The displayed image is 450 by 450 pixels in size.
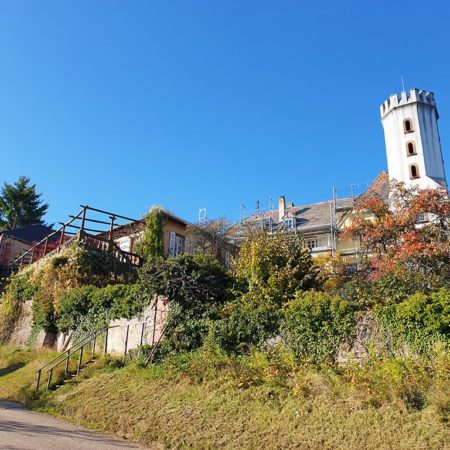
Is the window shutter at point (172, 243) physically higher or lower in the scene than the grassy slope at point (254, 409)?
higher

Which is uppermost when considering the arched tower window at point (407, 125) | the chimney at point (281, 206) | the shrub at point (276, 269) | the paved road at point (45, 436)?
the arched tower window at point (407, 125)

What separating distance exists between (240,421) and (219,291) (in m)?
7.32

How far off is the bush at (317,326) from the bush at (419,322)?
106 centimetres

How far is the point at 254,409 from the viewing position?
A: 989cm

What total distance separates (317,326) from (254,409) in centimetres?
368

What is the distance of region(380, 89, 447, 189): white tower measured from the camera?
34500 mm

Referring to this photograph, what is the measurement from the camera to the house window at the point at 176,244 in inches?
1082

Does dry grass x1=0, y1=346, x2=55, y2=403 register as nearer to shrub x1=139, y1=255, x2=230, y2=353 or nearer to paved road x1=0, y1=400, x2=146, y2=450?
paved road x1=0, y1=400, x2=146, y2=450

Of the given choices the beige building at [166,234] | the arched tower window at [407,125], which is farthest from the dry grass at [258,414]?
the arched tower window at [407,125]

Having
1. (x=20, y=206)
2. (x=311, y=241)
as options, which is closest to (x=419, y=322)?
(x=311, y=241)

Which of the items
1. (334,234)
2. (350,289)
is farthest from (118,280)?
(334,234)

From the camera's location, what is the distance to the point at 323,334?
12.5 metres

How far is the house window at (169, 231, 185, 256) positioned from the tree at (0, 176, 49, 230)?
27117mm

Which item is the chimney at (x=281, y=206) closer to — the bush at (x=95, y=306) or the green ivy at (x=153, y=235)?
the green ivy at (x=153, y=235)
